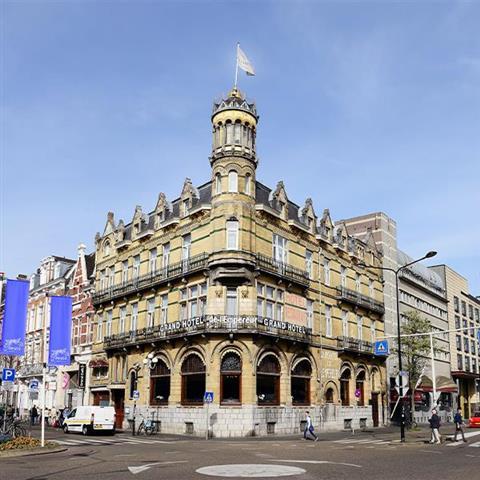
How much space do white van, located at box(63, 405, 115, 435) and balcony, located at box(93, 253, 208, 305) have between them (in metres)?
10.0

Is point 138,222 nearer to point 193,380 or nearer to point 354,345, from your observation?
point 193,380

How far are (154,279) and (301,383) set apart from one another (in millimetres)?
13137

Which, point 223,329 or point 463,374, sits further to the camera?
point 463,374

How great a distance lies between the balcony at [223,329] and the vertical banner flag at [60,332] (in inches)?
433

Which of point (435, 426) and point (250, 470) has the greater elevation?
point (250, 470)

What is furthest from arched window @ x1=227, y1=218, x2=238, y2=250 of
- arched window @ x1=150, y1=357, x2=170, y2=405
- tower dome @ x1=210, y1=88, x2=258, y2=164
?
arched window @ x1=150, y1=357, x2=170, y2=405

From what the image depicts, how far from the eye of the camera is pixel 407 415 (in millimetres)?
52062

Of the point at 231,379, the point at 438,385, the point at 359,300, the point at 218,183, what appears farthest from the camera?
the point at 438,385

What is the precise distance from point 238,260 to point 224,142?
27.9 ft

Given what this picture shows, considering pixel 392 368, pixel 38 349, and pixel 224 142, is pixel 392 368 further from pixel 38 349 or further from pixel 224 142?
pixel 38 349

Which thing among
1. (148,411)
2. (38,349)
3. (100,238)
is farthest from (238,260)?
(38,349)

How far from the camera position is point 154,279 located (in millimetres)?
43375

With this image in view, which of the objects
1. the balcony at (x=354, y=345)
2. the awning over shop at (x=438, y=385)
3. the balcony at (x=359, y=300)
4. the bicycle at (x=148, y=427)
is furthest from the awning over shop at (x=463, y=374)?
the bicycle at (x=148, y=427)

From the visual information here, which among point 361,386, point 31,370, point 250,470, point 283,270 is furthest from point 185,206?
point 31,370
